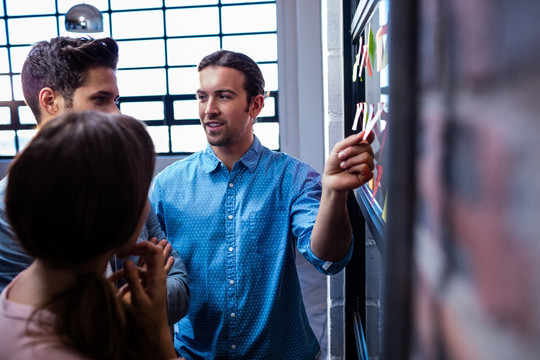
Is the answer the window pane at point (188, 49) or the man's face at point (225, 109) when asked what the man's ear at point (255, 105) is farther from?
the window pane at point (188, 49)

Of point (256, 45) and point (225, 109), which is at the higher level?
point (256, 45)

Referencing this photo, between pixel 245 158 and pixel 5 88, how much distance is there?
719 cm

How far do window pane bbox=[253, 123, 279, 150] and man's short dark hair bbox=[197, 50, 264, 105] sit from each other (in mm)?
4709

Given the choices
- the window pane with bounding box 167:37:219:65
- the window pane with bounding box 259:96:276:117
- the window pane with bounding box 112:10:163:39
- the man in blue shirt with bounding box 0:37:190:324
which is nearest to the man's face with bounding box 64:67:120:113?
the man in blue shirt with bounding box 0:37:190:324

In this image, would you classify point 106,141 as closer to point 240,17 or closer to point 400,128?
point 400,128

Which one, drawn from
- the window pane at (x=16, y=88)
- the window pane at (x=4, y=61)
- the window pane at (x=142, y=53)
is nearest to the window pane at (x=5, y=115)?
the window pane at (x=16, y=88)

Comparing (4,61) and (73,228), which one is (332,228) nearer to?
(73,228)

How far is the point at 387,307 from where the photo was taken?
0.91 ft

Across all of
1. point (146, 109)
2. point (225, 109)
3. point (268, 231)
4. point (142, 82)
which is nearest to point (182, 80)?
point (142, 82)

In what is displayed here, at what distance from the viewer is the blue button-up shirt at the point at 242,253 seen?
1572 mm

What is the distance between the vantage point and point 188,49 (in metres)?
6.88

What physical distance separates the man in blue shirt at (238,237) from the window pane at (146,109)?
220 inches

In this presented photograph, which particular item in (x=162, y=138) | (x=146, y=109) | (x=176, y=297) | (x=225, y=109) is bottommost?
(x=176, y=297)

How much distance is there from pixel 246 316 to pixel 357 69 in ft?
3.06
